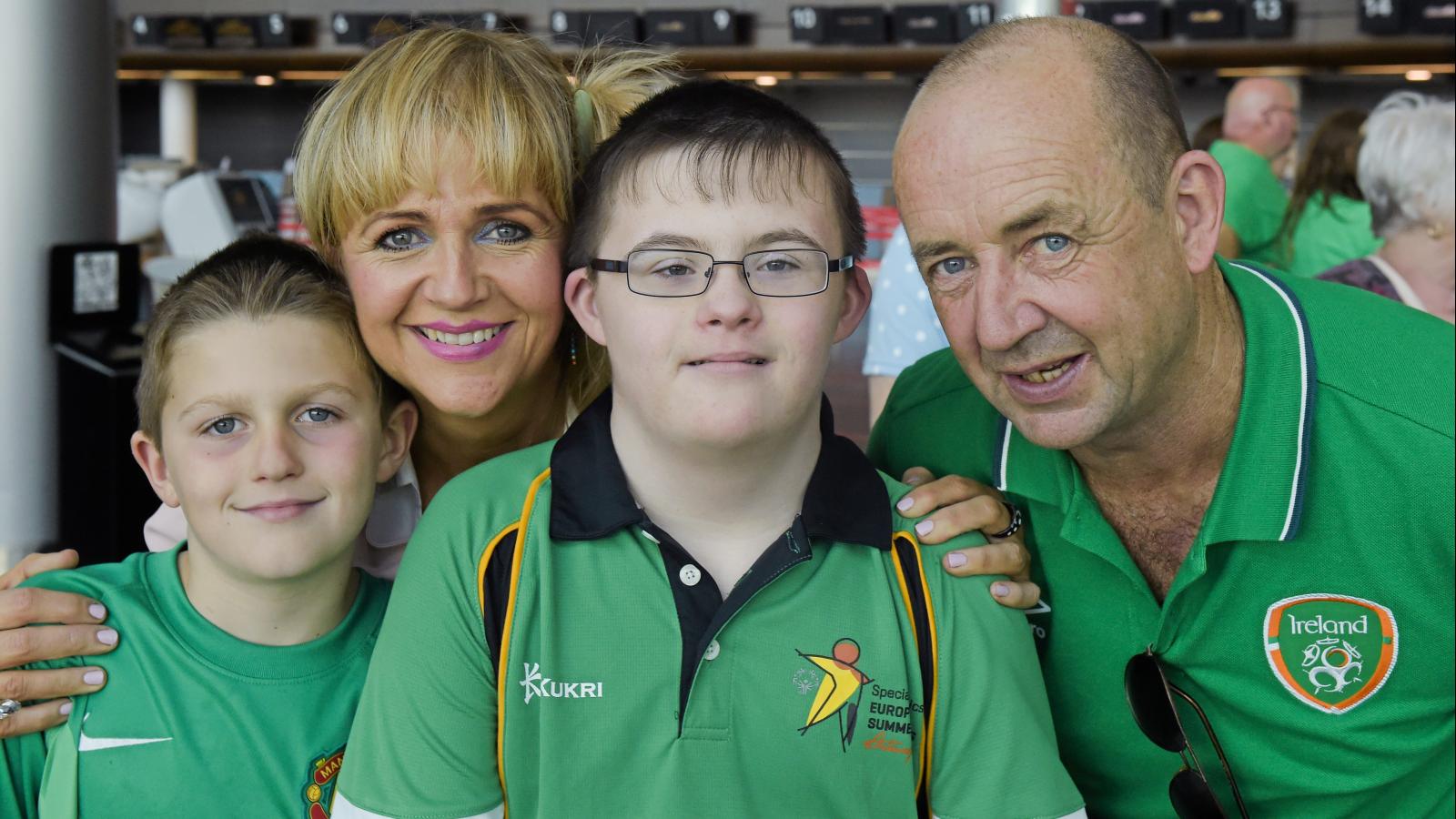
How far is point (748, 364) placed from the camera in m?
1.58

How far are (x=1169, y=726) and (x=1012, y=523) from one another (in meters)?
0.36

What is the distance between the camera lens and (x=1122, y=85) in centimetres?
179

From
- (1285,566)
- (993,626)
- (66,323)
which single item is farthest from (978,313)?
(66,323)

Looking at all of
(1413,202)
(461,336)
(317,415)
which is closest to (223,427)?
(317,415)

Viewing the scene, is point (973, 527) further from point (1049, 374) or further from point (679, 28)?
point (679, 28)

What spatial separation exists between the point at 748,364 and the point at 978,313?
36cm

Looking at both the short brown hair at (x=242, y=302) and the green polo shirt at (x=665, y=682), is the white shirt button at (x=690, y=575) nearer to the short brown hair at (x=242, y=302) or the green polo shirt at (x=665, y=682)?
the green polo shirt at (x=665, y=682)

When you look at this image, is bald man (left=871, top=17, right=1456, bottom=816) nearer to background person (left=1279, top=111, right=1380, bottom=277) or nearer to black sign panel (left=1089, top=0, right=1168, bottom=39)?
background person (left=1279, top=111, right=1380, bottom=277)

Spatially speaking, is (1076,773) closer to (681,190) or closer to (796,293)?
(796,293)

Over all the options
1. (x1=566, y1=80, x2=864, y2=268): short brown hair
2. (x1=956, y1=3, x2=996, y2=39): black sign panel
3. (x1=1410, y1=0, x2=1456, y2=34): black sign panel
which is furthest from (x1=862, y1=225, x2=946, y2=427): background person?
(x1=1410, y1=0, x2=1456, y2=34): black sign panel

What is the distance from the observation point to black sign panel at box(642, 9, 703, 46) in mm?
14375

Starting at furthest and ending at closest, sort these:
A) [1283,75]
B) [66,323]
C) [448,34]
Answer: [1283,75] < [66,323] < [448,34]

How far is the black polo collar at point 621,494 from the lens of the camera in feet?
5.43

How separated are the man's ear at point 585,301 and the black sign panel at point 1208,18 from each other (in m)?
12.8
